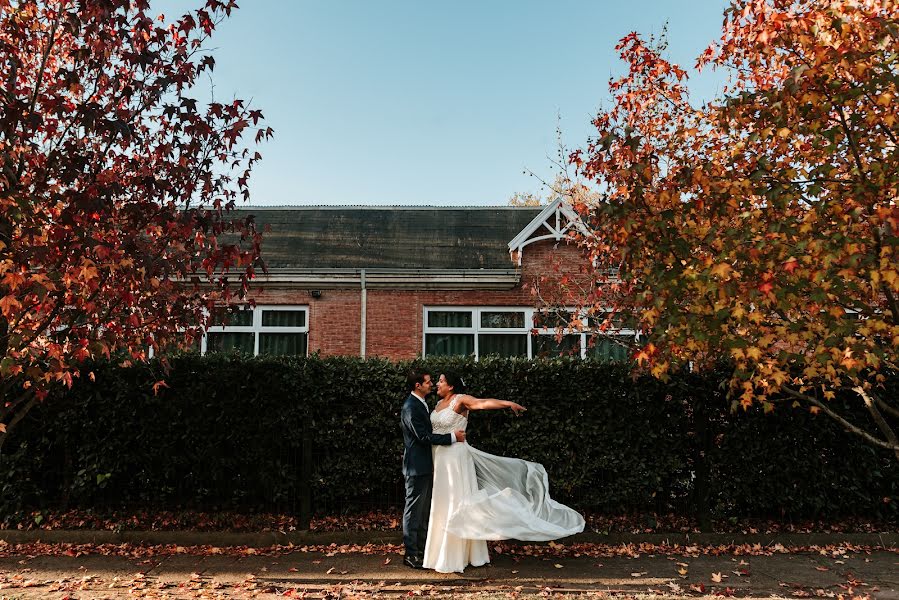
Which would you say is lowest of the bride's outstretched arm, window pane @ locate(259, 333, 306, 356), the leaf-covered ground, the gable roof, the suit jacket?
the leaf-covered ground

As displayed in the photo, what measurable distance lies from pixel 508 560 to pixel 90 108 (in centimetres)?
633

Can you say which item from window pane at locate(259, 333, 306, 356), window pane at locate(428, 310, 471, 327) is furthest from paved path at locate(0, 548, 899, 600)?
window pane at locate(428, 310, 471, 327)

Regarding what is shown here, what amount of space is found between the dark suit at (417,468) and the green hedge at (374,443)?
1.61 metres

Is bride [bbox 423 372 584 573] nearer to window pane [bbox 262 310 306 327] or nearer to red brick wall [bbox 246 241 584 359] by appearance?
red brick wall [bbox 246 241 584 359]

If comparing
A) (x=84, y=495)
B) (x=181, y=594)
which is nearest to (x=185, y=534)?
(x=84, y=495)

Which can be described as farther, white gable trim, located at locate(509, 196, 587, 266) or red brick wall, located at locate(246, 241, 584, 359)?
white gable trim, located at locate(509, 196, 587, 266)

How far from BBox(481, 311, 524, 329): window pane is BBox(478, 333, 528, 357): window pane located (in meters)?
0.27

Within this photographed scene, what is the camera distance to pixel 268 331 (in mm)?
17734

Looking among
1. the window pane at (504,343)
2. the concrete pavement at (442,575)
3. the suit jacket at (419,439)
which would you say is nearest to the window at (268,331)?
the window pane at (504,343)

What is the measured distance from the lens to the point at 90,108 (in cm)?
586

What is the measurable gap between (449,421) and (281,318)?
11123 millimetres

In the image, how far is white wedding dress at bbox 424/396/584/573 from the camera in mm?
7238

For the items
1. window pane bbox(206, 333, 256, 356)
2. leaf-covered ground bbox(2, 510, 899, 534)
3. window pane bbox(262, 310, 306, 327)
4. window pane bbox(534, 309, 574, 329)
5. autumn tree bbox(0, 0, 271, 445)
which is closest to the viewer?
autumn tree bbox(0, 0, 271, 445)

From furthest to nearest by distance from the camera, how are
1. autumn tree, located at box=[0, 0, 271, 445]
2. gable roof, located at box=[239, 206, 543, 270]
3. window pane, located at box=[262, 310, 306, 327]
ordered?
gable roof, located at box=[239, 206, 543, 270] → window pane, located at box=[262, 310, 306, 327] → autumn tree, located at box=[0, 0, 271, 445]
